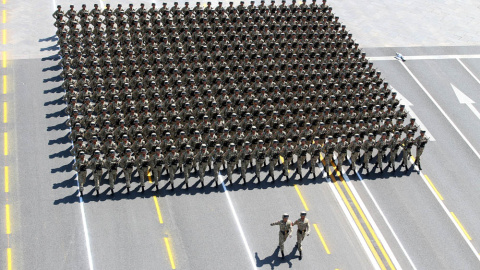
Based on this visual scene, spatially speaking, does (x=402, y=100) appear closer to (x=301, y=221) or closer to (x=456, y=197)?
(x=456, y=197)

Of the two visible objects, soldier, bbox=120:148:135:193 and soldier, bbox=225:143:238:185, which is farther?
soldier, bbox=225:143:238:185

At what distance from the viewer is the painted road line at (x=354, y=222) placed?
32.8 m

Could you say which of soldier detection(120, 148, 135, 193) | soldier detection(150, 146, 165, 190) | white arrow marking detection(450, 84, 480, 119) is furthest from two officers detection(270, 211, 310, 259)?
white arrow marking detection(450, 84, 480, 119)

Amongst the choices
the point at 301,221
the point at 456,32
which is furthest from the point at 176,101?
the point at 456,32

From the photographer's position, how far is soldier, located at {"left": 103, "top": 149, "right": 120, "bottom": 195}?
34.4 meters

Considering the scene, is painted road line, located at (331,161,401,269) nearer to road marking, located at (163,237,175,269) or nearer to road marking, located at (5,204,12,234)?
road marking, located at (163,237,175,269)

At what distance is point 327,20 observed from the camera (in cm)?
4781

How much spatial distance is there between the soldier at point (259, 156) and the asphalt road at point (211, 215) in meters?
0.75

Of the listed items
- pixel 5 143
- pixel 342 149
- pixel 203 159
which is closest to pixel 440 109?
pixel 342 149

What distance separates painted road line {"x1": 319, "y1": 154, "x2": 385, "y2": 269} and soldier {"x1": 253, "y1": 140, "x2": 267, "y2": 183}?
10.7ft

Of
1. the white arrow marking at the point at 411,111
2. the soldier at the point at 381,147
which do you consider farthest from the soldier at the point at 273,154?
the white arrow marking at the point at 411,111

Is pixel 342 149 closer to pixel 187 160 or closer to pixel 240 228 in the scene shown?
pixel 240 228

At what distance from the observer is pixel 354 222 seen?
114 feet

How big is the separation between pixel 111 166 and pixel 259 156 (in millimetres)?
6558
